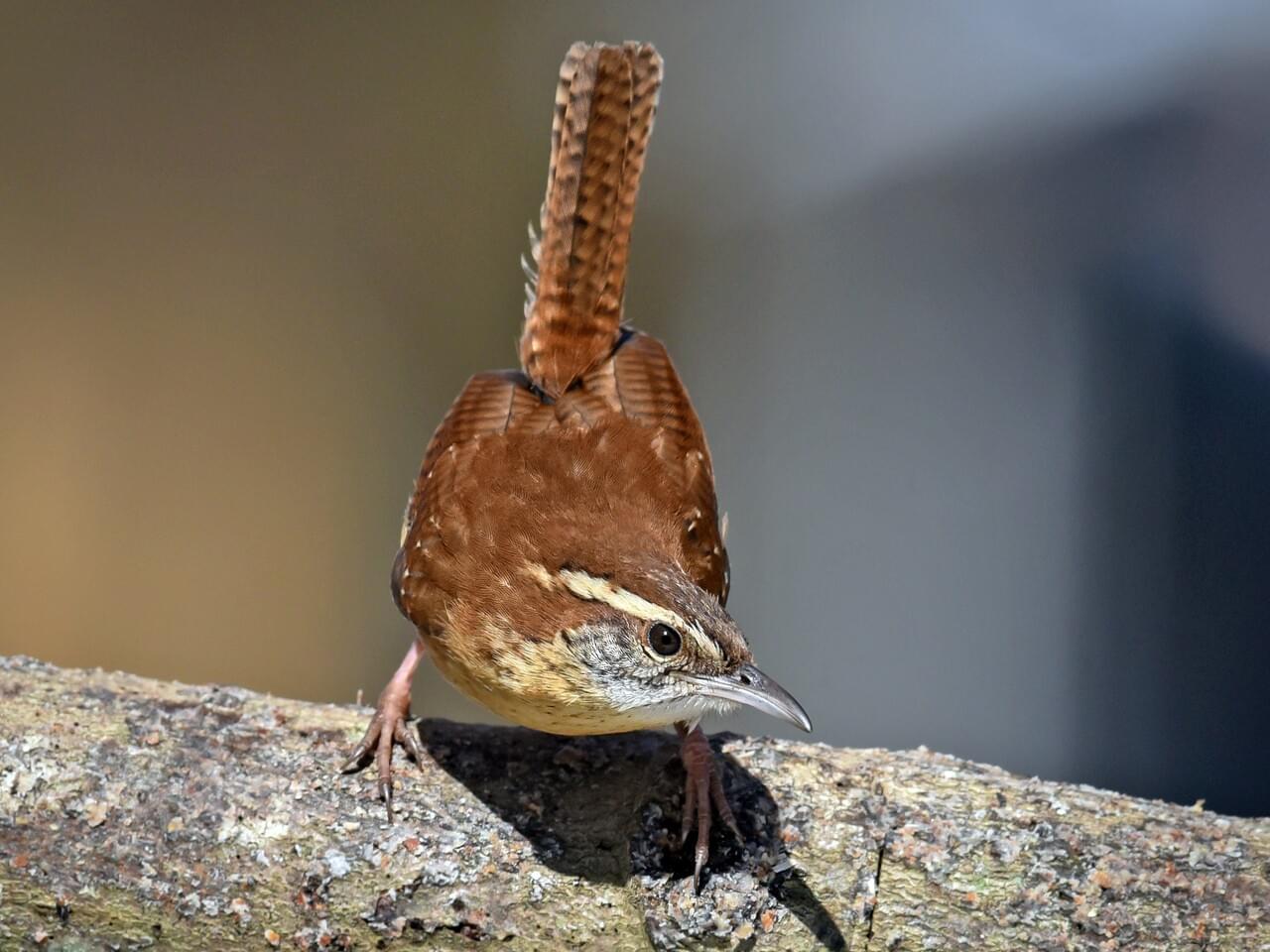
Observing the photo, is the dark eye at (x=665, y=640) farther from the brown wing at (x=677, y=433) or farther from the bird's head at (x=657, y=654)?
the brown wing at (x=677, y=433)

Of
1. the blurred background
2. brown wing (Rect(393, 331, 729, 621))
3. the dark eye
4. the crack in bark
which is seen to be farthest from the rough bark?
the blurred background

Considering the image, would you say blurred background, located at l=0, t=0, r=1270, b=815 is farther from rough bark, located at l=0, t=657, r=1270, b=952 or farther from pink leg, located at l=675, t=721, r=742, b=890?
pink leg, located at l=675, t=721, r=742, b=890

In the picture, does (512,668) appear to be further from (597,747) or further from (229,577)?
(229,577)

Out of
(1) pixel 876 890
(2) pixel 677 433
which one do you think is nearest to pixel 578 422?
(2) pixel 677 433

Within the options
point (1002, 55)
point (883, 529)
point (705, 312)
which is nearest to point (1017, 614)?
point (883, 529)

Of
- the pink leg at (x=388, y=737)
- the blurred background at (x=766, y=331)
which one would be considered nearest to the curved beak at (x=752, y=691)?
the pink leg at (x=388, y=737)

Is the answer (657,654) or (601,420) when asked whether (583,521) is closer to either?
(657,654)
